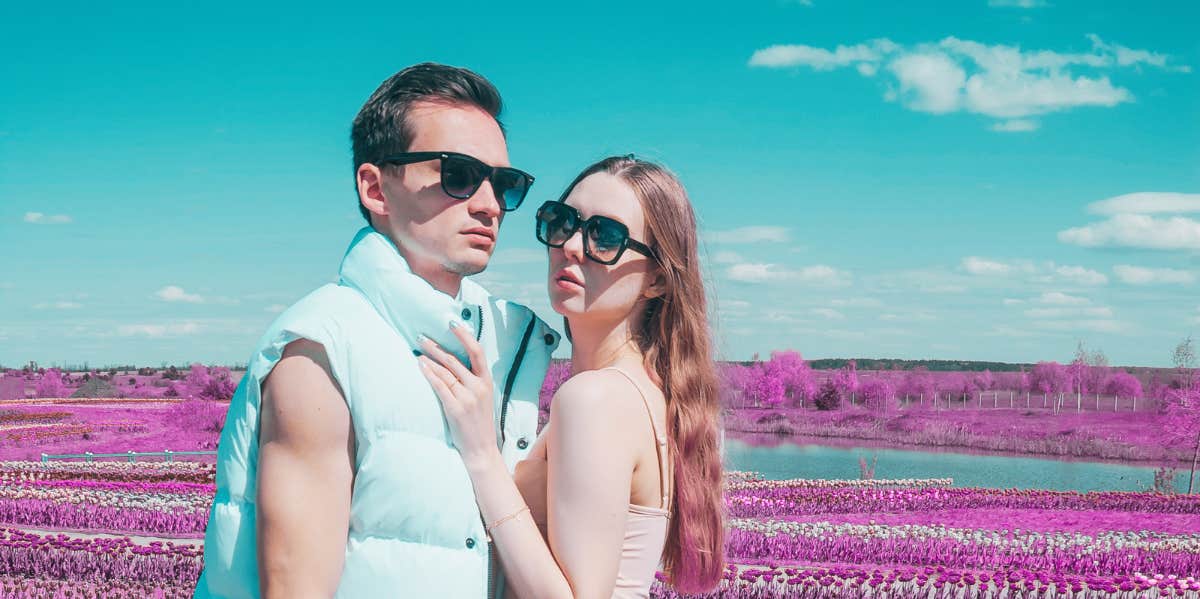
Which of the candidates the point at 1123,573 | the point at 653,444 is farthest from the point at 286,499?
the point at 1123,573

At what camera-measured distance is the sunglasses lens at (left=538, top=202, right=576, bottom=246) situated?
278 centimetres

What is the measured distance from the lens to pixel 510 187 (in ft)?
8.30

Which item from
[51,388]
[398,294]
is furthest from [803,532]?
[51,388]

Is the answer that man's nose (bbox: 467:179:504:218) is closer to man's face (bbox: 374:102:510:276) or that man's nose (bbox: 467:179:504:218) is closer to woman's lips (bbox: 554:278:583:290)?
man's face (bbox: 374:102:510:276)

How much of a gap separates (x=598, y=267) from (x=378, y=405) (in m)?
0.92

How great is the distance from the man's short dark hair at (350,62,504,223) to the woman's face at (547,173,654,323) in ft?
1.55

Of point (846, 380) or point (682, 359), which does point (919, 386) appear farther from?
point (682, 359)

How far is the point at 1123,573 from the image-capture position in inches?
456

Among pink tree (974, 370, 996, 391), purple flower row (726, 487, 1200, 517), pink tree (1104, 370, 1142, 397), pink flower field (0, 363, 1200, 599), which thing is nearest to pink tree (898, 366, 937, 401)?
pink tree (974, 370, 996, 391)

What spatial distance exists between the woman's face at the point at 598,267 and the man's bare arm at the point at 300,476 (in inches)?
36.8

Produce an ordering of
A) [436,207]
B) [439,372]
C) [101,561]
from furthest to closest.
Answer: [101,561] → [436,207] → [439,372]

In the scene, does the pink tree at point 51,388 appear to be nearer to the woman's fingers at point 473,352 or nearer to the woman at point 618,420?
the woman at point 618,420

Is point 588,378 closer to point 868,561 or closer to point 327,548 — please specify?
point 327,548

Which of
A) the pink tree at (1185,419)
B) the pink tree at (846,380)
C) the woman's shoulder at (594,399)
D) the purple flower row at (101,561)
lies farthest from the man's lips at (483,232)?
the pink tree at (846,380)
